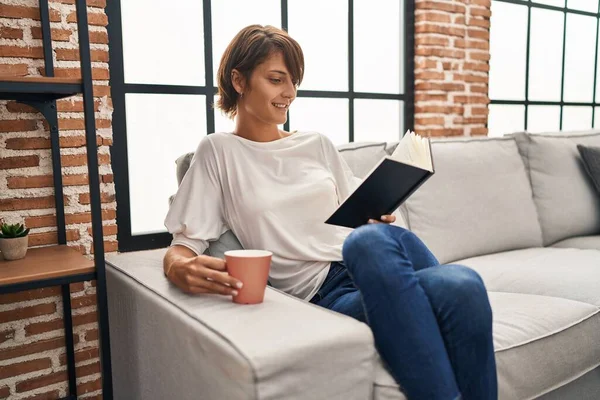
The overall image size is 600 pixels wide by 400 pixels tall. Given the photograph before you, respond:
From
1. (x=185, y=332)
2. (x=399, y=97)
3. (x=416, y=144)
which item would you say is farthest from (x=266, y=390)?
(x=399, y=97)

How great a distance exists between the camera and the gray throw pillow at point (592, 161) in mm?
2320

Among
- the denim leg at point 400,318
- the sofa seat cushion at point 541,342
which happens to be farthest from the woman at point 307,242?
the sofa seat cushion at point 541,342

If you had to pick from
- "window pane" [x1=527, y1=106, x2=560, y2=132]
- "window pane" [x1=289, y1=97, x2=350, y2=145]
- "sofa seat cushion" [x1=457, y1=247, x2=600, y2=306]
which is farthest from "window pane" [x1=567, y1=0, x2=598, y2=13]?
"sofa seat cushion" [x1=457, y1=247, x2=600, y2=306]

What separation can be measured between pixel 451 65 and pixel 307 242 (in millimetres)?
1699

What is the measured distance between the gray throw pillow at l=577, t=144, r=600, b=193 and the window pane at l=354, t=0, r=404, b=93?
2.81 feet

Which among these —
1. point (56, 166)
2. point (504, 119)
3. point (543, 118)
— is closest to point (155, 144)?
point (56, 166)

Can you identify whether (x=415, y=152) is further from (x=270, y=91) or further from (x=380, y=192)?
(x=270, y=91)

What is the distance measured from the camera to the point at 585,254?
2.00m

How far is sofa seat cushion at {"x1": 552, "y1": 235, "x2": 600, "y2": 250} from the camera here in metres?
2.18

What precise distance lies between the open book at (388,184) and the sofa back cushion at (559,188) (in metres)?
1.22

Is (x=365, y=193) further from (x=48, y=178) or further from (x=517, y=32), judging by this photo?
(x=517, y=32)

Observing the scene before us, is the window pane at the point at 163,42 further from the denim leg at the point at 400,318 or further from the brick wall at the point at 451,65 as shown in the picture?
the denim leg at the point at 400,318

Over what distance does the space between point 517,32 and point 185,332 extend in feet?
9.69

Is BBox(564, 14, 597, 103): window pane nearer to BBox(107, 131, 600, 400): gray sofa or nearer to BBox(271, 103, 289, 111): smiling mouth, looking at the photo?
BBox(107, 131, 600, 400): gray sofa
